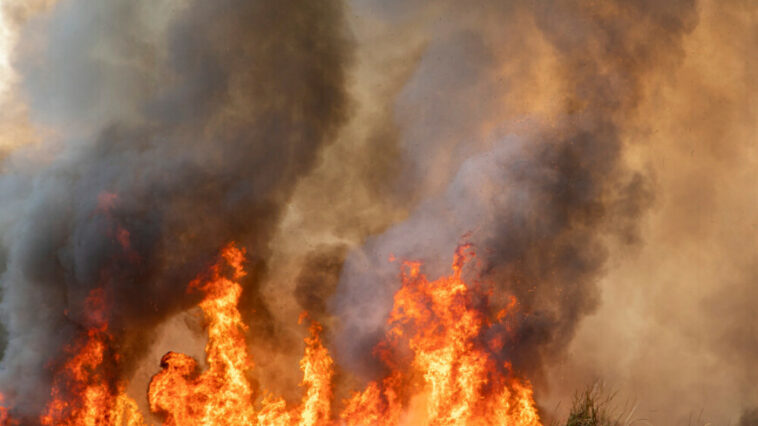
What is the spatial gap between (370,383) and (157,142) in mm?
5446

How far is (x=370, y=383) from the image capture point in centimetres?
983

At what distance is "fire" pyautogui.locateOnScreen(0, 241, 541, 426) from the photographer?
9711 millimetres

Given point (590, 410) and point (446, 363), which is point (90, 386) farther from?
point (590, 410)

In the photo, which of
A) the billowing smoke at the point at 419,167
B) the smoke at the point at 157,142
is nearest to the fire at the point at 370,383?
the billowing smoke at the point at 419,167

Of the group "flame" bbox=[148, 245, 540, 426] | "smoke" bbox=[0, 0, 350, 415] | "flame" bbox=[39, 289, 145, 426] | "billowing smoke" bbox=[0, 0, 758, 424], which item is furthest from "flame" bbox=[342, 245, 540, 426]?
"flame" bbox=[39, 289, 145, 426]

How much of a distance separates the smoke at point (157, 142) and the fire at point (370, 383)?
1.61ft

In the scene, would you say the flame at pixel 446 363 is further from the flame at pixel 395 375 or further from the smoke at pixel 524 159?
the smoke at pixel 524 159

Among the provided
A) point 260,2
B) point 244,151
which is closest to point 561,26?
point 260,2

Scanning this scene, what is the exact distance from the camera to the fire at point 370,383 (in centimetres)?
971

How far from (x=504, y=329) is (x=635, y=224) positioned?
338cm

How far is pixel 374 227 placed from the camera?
10938mm

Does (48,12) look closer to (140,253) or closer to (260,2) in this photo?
(260,2)

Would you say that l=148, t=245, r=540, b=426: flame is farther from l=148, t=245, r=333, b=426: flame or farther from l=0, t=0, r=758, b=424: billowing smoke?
l=0, t=0, r=758, b=424: billowing smoke

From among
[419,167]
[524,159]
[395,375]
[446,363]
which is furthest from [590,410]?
[419,167]
